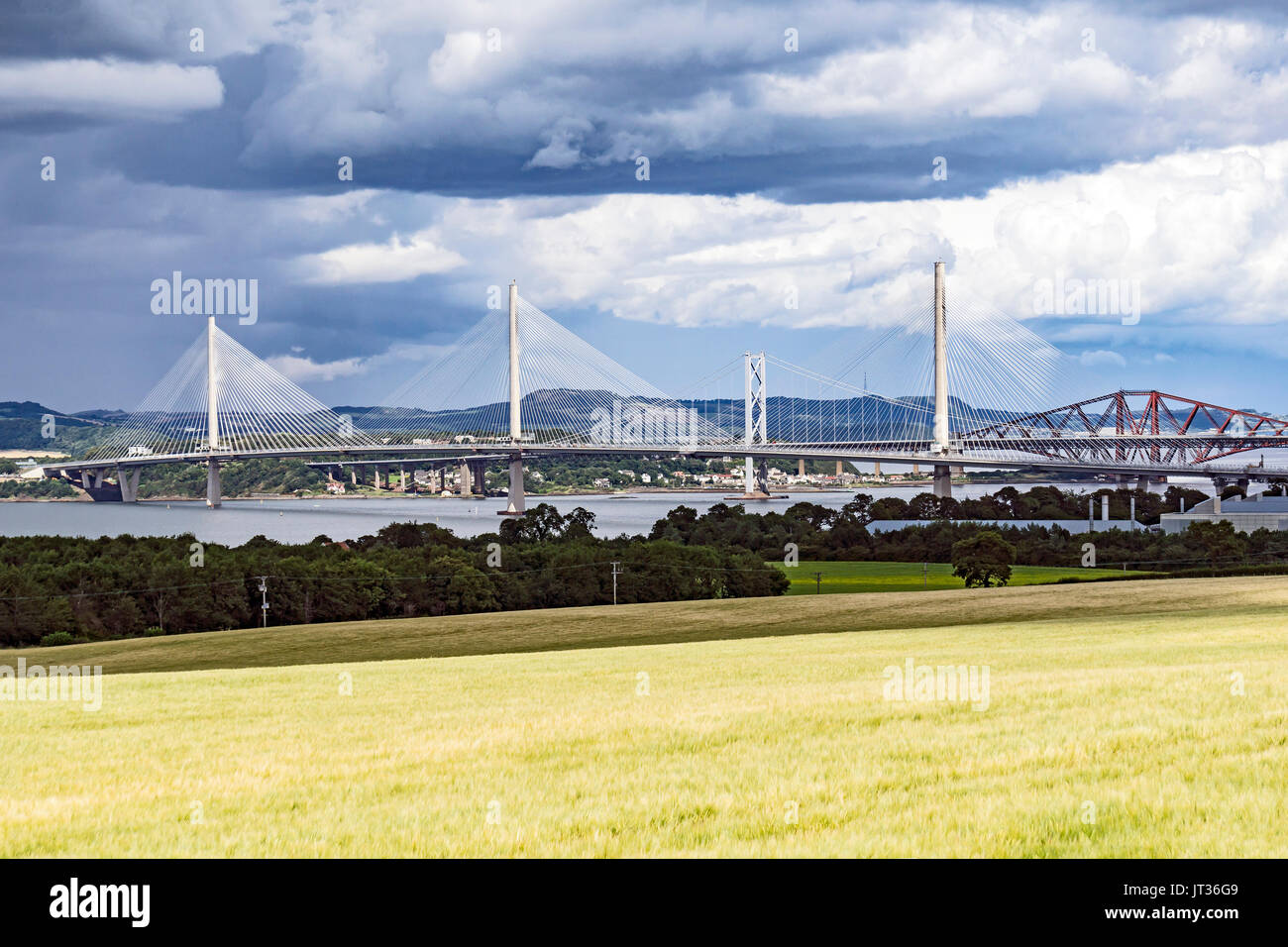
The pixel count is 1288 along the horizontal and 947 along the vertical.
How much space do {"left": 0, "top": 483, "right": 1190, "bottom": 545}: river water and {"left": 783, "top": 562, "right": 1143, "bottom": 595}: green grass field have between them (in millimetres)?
18394

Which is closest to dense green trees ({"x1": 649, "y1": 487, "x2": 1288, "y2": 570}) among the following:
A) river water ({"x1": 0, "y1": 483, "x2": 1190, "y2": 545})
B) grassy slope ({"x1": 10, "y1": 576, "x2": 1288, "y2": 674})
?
river water ({"x1": 0, "y1": 483, "x2": 1190, "y2": 545})

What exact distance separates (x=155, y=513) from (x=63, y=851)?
105053 mm

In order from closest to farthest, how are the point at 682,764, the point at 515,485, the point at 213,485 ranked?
the point at 682,764, the point at 515,485, the point at 213,485

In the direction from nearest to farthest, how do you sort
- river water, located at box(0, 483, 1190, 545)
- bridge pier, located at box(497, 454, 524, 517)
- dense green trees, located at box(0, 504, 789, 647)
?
dense green trees, located at box(0, 504, 789, 647), river water, located at box(0, 483, 1190, 545), bridge pier, located at box(497, 454, 524, 517)

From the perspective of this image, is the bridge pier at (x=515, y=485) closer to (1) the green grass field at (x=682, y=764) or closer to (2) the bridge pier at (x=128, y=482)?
(2) the bridge pier at (x=128, y=482)

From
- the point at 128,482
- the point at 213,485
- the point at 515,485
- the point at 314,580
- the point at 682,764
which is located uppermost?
the point at 128,482

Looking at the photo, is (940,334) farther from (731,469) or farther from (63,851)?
(63,851)

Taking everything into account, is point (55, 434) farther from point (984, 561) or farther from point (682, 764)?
point (682, 764)

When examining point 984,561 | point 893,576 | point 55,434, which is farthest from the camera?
point 55,434

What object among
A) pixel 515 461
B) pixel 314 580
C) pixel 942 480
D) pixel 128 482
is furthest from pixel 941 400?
pixel 128 482

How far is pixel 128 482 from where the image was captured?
374 feet

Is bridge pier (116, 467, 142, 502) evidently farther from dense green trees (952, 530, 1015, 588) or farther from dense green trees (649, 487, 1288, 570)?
dense green trees (952, 530, 1015, 588)

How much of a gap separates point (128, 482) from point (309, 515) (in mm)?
19225

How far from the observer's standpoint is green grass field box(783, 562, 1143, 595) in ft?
177
